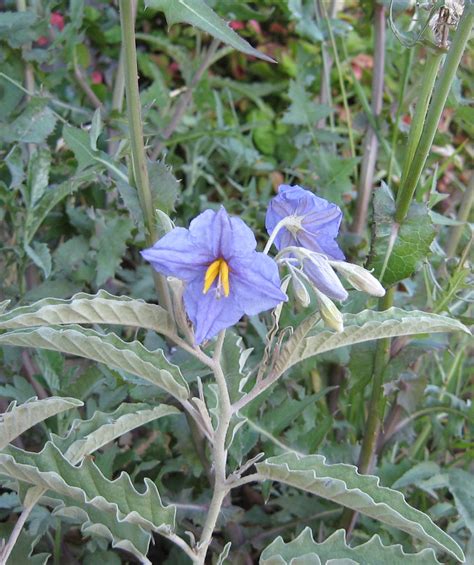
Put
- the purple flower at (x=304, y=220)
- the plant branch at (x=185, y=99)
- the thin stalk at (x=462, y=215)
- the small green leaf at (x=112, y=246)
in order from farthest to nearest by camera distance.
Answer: the plant branch at (x=185, y=99) < the thin stalk at (x=462, y=215) < the small green leaf at (x=112, y=246) < the purple flower at (x=304, y=220)

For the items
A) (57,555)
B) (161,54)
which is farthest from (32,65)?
(161,54)

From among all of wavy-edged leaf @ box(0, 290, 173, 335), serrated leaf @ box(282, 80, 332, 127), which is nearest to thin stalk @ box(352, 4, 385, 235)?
serrated leaf @ box(282, 80, 332, 127)

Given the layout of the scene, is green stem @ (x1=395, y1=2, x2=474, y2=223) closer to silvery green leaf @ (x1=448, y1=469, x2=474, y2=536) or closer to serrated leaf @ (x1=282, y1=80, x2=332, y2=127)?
silvery green leaf @ (x1=448, y1=469, x2=474, y2=536)

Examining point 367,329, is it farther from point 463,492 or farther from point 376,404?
point 463,492

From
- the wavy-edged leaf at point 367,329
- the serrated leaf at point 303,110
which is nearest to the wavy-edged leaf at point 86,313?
the wavy-edged leaf at point 367,329

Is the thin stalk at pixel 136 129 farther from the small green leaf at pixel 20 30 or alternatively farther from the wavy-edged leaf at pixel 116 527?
the small green leaf at pixel 20 30

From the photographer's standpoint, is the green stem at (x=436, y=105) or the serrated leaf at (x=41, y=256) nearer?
the green stem at (x=436, y=105)

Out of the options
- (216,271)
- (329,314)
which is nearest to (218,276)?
(216,271)
